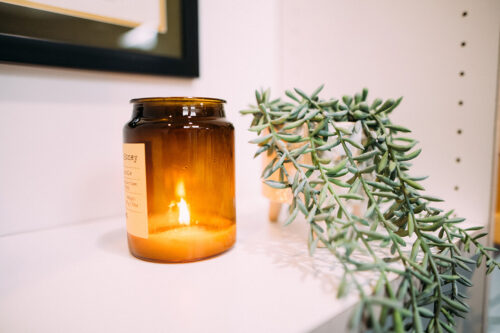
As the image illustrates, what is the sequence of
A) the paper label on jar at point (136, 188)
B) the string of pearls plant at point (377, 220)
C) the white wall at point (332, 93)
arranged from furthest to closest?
1. the white wall at point (332, 93)
2. the paper label on jar at point (136, 188)
3. the string of pearls plant at point (377, 220)

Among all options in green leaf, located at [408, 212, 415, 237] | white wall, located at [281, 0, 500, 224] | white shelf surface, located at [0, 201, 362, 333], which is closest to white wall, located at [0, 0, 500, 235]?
white wall, located at [281, 0, 500, 224]

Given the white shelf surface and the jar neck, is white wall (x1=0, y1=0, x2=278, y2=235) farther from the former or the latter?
the jar neck

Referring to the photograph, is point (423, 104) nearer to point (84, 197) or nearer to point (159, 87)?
point (159, 87)

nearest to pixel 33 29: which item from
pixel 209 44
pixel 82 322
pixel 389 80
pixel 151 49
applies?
pixel 151 49

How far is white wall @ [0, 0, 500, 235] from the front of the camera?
0.43 m

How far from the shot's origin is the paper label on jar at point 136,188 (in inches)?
13.1

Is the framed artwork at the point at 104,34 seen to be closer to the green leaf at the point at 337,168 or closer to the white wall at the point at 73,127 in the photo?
the white wall at the point at 73,127

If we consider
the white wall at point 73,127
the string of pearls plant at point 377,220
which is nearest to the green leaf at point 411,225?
the string of pearls plant at point 377,220

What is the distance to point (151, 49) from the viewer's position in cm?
52

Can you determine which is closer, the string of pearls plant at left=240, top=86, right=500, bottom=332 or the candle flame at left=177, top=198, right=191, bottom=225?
the string of pearls plant at left=240, top=86, right=500, bottom=332

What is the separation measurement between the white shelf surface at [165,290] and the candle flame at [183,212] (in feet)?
0.16

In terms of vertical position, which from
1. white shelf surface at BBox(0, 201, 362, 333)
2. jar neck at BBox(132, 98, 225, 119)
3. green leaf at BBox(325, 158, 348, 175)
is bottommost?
white shelf surface at BBox(0, 201, 362, 333)

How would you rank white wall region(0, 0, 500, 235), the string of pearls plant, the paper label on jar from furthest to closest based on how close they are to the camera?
white wall region(0, 0, 500, 235)
the paper label on jar
the string of pearls plant

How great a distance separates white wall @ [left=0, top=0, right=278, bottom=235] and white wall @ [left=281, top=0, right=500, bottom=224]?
22cm
